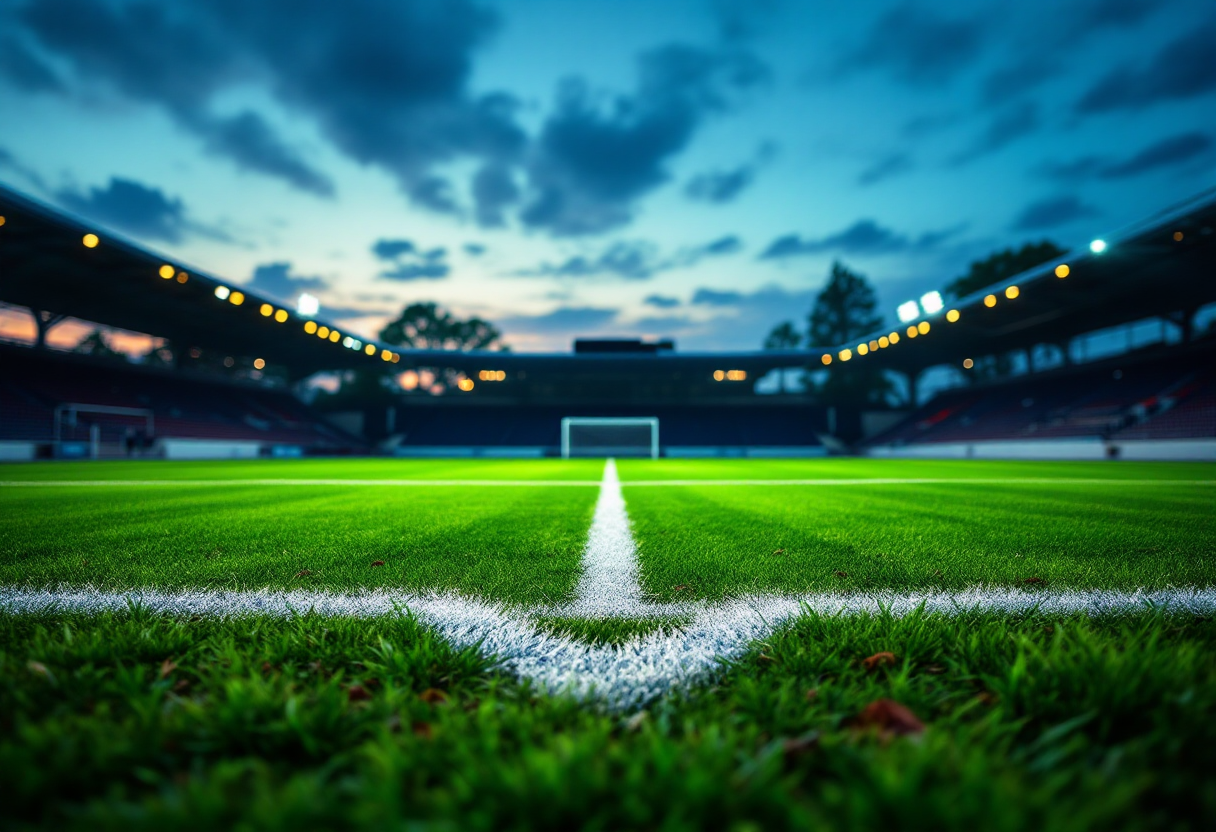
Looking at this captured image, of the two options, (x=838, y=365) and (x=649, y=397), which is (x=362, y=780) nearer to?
(x=838, y=365)

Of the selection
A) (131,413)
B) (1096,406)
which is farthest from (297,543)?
(1096,406)

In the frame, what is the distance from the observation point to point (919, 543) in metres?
3.18

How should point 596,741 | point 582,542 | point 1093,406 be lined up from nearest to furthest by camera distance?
point 596,741 < point 582,542 < point 1093,406

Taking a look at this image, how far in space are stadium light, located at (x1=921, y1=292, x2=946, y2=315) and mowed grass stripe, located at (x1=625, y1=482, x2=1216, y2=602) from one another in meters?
19.5

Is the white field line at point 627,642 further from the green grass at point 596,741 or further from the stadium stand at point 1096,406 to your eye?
the stadium stand at point 1096,406

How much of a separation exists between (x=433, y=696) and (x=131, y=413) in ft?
111

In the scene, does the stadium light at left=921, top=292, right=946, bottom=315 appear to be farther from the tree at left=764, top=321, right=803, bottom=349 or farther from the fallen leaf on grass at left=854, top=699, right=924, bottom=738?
the tree at left=764, top=321, right=803, bottom=349

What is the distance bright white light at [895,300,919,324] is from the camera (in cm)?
2434

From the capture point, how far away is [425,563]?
8.93ft

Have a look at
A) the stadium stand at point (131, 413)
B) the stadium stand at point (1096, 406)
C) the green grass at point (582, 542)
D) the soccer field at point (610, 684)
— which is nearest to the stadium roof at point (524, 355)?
the stadium stand at point (1096, 406)

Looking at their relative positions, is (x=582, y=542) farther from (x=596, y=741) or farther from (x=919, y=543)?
(x=596, y=741)

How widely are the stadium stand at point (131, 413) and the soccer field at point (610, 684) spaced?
2670 centimetres

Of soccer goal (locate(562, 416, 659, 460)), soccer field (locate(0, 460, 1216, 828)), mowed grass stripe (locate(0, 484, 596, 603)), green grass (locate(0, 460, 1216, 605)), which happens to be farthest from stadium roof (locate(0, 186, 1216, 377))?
soccer field (locate(0, 460, 1216, 828))

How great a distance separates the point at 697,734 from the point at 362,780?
577mm
